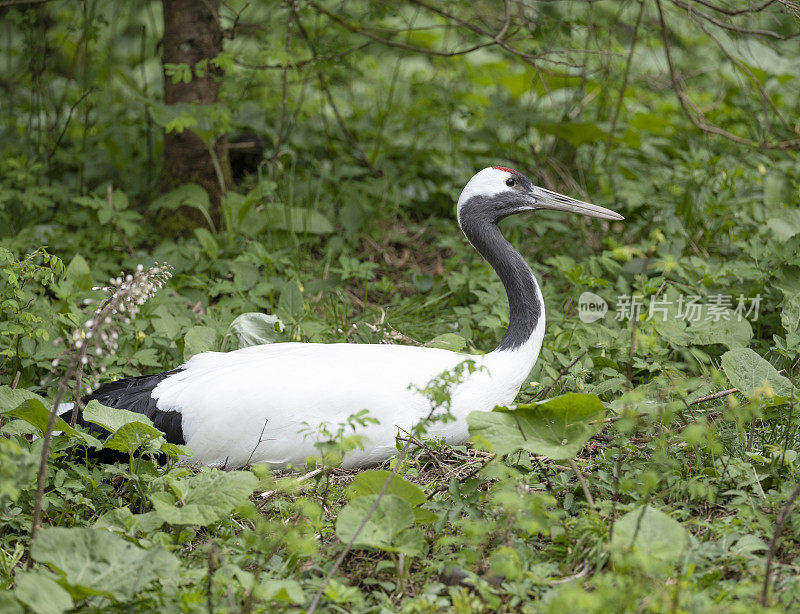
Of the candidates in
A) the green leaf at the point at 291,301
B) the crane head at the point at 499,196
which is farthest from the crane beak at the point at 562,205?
the green leaf at the point at 291,301

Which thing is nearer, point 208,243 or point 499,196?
point 499,196

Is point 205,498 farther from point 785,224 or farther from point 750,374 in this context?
point 785,224

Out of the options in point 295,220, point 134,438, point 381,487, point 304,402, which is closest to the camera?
point 381,487

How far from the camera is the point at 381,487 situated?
9.56 ft

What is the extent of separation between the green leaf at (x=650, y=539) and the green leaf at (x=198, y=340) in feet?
7.40

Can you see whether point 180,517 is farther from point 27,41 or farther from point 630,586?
point 27,41

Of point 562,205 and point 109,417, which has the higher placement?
point 562,205

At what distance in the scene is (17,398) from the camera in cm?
313

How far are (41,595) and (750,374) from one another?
2.76 metres

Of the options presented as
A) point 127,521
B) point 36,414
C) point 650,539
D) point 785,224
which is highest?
point 785,224

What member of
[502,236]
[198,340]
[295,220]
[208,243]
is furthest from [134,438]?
[295,220]

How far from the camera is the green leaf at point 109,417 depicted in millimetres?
3080

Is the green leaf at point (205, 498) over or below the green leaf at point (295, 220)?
over

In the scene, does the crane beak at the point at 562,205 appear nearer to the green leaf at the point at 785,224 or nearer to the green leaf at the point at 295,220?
the green leaf at the point at 785,224
